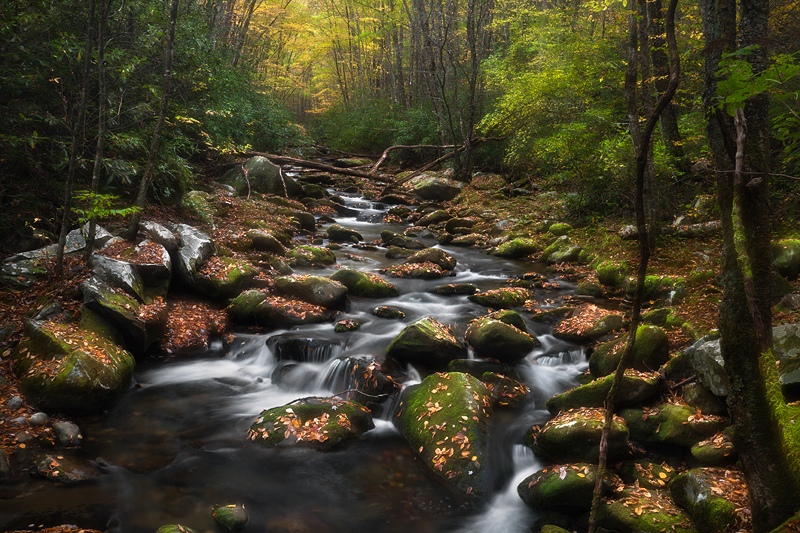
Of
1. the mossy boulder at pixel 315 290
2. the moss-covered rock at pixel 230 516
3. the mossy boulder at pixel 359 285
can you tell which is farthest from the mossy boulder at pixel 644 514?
the mossy boulder at pixel 359 285

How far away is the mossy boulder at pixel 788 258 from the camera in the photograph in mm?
6438

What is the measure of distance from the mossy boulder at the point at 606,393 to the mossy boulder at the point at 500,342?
1.28 m

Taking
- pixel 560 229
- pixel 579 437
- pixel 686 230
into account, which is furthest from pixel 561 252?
pixel 579 437

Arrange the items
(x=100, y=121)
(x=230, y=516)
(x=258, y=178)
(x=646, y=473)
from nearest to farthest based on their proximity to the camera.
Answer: (x=230, y=516)
(x=646, y=473)
(x=100, y=121)
(x=258, y=178)

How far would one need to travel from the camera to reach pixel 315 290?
29.8 ft

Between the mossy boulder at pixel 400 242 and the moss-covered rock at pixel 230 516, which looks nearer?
the moss-covered rock at pixel 230 516

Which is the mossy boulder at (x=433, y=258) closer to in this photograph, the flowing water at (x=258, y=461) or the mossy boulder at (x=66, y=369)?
the flowing water at (x=258, y=461)

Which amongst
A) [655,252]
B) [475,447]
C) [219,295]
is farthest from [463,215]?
[475,447]

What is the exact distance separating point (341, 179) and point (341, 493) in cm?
1950

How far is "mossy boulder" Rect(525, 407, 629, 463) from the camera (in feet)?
15.7

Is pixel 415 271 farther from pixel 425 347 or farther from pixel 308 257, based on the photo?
pixel 425 347

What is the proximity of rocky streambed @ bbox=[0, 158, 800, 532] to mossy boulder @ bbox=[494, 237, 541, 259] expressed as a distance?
10.3ft

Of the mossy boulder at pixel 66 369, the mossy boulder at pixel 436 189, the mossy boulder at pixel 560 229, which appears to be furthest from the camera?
the mossy boulder at pixel 436 189

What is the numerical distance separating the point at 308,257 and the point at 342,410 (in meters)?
5.97
